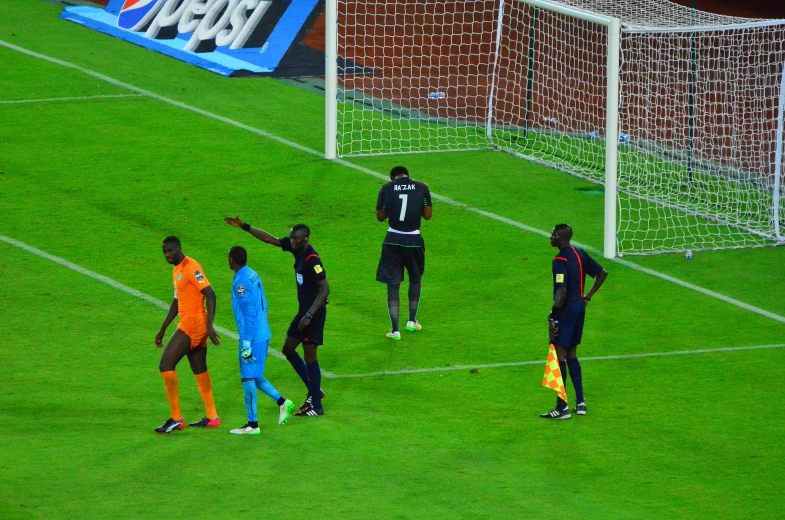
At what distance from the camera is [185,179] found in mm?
20469

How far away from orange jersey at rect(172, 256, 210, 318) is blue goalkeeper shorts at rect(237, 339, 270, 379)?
544 mm

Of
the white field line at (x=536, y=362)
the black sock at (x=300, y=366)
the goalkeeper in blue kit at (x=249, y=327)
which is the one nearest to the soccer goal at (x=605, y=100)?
the white field line at (x=536, y=362)

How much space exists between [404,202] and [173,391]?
411 centimetres

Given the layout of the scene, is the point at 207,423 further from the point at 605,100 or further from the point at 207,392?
the point at 605,100

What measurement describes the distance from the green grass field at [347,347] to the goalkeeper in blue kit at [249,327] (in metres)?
0.38

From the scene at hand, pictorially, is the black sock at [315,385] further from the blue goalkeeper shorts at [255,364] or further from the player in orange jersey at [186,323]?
the player in orange jersey at [186,323]

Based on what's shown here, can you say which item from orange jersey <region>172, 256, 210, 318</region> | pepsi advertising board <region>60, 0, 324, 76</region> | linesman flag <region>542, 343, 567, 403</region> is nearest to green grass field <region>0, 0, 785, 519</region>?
linesman flag <region>542, 343, 567, 403</region>

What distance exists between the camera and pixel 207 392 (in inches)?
464

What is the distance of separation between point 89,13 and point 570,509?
22.2 meters

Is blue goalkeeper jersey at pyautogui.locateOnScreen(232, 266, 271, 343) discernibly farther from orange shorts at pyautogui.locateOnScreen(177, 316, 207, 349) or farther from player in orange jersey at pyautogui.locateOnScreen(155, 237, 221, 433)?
orange shorts at pyautogui.locateOnScreen(177, 316, 207, 349)

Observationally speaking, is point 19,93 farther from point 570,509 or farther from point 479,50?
point 570,509

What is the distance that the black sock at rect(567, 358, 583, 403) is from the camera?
12.1 meters

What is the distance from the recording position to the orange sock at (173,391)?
11.5 metres

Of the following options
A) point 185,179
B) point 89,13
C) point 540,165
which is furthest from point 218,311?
point 89,13
